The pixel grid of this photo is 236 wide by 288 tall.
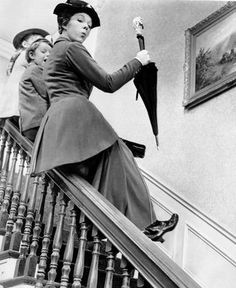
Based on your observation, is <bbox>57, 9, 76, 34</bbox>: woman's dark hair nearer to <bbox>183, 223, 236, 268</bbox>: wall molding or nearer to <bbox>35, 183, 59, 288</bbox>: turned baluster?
<bbox>35, 183, 59, 288</bbox>: turned baluster

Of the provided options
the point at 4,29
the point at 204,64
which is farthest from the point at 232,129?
the point at 4,29

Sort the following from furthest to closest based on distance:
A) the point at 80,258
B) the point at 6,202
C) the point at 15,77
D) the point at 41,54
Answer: the point at 15,77
the point at 41,54
the point at 6,202
the point at 80,258

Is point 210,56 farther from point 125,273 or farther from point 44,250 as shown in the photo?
point 125,273

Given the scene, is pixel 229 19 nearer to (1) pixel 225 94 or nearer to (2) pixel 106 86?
(1) pixel 225 94

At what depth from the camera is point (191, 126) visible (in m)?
4.93

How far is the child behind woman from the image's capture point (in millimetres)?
3434

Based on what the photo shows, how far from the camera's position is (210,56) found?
16.6 feet

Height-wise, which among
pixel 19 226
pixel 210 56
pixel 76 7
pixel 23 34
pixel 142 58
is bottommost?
pixel 19 226

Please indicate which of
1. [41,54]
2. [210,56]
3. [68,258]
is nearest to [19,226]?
[68,258]

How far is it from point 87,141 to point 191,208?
83.8 inches

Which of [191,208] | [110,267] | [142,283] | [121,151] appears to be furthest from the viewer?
[191,208]

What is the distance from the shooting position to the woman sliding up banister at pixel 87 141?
2.67 m

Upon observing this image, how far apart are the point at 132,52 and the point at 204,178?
7.72 feet

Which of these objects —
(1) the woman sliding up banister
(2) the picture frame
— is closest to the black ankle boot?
(1) the woman sliding up banister
